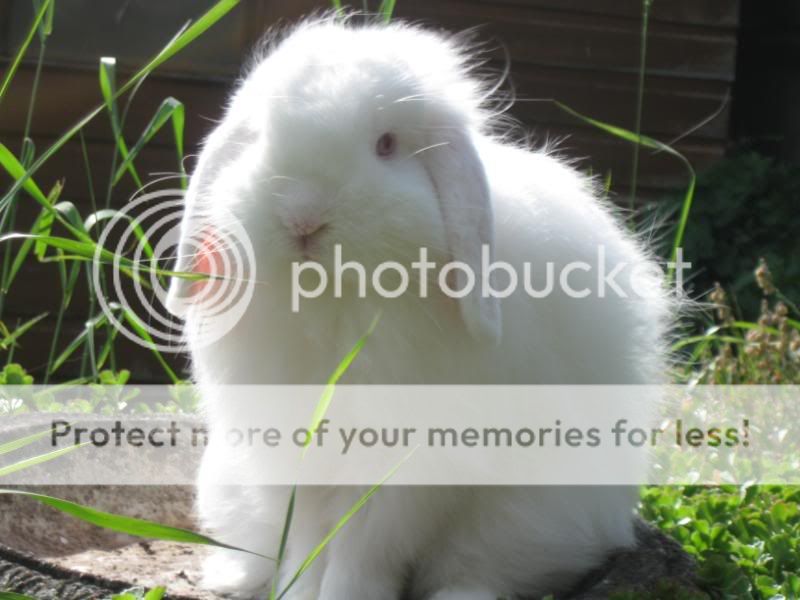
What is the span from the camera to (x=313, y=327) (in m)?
2.08

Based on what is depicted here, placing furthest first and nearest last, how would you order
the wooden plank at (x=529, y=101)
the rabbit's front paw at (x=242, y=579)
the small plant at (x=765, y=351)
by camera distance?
the wooden plank at (x=529, y=101) → the small plant at (x=765, y=351) → the rabbit's front paw at (x=242, y=579)

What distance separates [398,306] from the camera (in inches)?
81.7

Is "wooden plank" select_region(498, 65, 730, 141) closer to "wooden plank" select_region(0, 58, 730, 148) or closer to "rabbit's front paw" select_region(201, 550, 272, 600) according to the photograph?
"wooden plank" select_region(0, 58, 730, 148)

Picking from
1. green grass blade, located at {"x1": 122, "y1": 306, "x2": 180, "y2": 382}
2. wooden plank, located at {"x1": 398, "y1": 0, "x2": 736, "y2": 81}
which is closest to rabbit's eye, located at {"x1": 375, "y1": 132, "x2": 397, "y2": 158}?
green grass blade, located at {"x1": 122, "y1": 306, "x2": 180, "y2": 382}

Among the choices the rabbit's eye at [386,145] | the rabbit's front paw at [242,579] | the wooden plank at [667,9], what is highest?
the wooden plank at [667,9]

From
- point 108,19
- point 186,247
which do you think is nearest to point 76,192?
point 108,19

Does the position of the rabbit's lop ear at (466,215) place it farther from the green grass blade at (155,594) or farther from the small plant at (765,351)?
the small plant at (765,351)

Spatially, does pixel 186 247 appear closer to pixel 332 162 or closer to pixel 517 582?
pixel 332 162

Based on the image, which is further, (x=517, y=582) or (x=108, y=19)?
(x=108, y=19)

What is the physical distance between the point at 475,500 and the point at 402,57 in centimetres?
88

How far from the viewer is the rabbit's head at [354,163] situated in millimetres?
1960

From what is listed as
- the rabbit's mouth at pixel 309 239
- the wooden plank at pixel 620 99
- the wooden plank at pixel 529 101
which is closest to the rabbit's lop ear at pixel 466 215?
the rabbit's mouth at pixel 309 239

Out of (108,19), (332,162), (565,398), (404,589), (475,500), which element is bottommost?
(404,589)

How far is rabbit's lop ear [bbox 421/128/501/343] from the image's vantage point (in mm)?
2059
